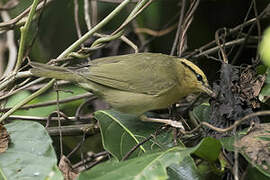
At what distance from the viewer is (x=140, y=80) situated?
3.46m

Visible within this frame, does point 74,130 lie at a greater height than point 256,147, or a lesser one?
lesser

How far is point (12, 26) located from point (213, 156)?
1.88 metres

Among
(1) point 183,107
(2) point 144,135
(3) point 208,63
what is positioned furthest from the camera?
(3) point 208,63

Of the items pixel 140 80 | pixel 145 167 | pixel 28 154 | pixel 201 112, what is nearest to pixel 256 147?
pixel 145 167

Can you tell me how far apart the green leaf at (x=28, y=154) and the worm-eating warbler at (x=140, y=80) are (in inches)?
33.6

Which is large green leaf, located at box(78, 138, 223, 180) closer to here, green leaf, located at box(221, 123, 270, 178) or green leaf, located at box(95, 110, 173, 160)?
green leaf, located at box(221, 123, 270, 178)

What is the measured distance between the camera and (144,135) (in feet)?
9.07

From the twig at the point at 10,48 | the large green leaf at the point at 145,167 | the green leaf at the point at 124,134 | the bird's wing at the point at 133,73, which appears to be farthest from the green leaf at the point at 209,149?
the twig at the point at 10,48

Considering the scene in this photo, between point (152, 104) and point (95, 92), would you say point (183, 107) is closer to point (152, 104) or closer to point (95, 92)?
point (152, 104)

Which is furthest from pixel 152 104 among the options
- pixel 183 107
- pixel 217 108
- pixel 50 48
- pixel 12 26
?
pixel 50 48

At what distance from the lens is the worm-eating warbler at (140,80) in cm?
331

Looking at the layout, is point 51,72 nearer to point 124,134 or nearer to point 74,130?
point 74,130

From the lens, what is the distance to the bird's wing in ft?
11.1

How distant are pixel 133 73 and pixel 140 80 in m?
0.08
